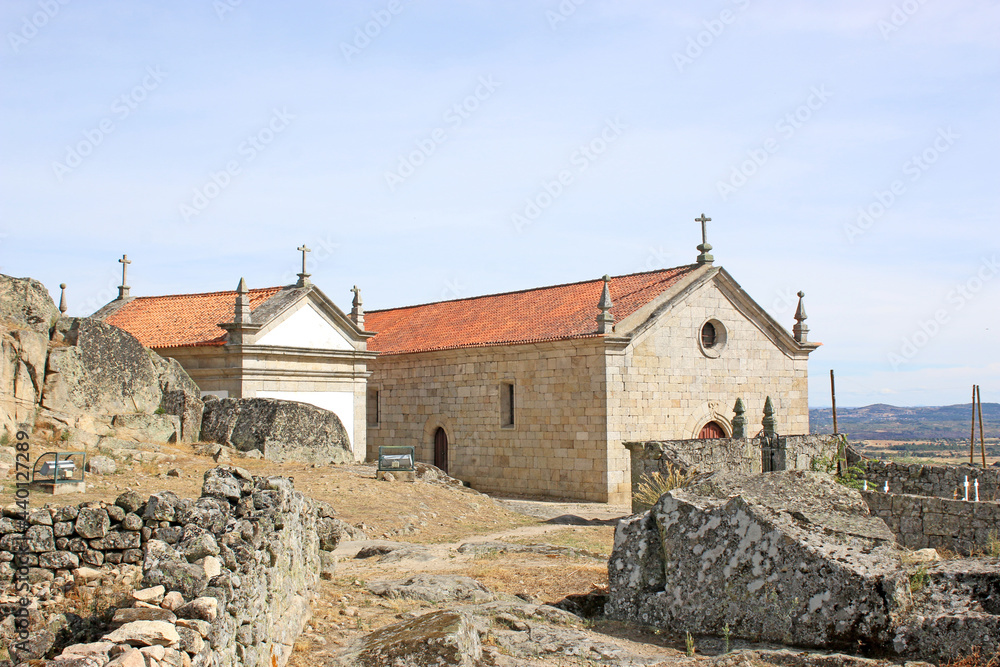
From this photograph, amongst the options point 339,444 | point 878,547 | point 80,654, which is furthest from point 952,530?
point 339,444

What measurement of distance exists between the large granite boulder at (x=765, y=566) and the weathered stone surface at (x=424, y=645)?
1.59m

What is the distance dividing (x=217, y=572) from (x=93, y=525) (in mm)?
2285

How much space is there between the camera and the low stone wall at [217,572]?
3.98m

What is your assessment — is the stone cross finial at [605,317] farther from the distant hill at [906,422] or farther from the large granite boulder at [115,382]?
the distant hill at [906,422]

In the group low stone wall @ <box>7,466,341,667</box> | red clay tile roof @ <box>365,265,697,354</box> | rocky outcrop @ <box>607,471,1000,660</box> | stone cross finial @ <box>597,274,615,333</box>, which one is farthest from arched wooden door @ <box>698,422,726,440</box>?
low stone wall @ <box>7,466,341,667</box>

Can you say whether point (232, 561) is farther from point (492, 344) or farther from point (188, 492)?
point (492, 344)

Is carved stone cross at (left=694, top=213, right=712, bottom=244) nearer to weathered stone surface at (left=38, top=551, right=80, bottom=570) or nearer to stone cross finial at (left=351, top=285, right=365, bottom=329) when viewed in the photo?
stone cross finial at (left=351, top=285, right=365, bottom=329)

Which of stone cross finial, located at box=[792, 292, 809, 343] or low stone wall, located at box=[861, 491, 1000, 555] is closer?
low stone wall, located at box=[861, 491, 1000, 555]

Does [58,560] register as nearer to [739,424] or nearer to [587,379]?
[739,424]

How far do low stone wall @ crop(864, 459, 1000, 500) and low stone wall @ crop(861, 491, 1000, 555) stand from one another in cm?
182

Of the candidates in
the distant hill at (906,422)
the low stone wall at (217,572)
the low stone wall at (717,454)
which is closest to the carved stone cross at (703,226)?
the low stone wall at (717,454)

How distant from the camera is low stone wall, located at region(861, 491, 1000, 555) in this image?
9.38 meters

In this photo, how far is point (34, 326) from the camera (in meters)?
13.1

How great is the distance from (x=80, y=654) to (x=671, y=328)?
19939 mm
